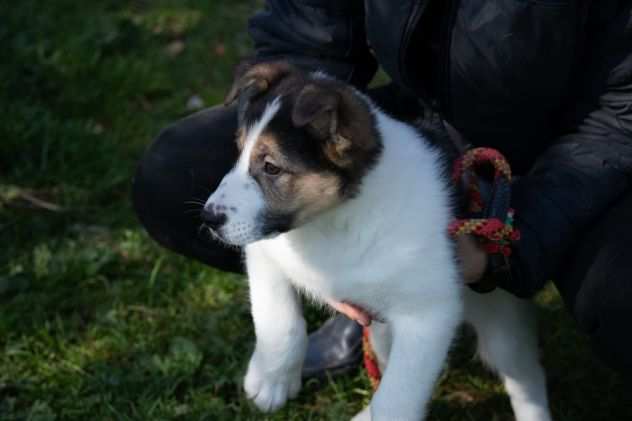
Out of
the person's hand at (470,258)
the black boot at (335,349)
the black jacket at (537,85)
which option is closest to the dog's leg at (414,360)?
the person's hand at (470,258)

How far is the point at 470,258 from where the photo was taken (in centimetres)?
294

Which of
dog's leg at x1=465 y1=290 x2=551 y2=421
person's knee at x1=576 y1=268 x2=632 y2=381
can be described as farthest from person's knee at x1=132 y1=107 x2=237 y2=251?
person's knee at x1=576 y1=268 x2=632 y2=381

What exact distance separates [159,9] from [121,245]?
272cm

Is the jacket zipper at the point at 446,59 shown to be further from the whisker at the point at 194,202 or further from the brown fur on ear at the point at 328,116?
the whisker at the point at 194,202

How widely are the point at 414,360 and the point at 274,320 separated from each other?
0.50 meters

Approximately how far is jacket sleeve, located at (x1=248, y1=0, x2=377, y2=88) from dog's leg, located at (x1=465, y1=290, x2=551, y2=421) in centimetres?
96

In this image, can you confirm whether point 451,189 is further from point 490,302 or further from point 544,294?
point 544,294

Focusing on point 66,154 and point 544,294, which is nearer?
point 544,294

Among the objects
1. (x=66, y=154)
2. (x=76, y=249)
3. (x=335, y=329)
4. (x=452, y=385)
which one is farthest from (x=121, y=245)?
(x=452, y=385)

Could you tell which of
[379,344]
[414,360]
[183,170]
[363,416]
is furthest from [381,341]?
[183,170]

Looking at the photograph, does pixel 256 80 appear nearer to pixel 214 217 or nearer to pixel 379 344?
pixel 214 217

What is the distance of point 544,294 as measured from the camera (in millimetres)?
4074

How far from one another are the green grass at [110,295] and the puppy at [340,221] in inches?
21.5

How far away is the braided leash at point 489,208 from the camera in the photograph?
286cm
